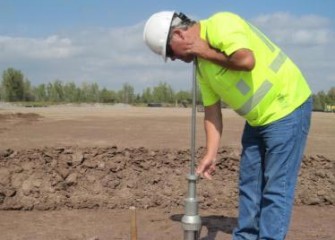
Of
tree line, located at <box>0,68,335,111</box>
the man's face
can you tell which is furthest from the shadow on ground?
tree line, located at <box>0,68,335,111</box>

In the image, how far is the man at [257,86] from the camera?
3211 millimetres

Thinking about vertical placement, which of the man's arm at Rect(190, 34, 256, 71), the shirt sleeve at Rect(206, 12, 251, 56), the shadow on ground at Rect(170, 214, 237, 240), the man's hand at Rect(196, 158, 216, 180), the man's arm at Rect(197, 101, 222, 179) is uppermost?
the shirt sleeve at Rect(206, 12, 251, 56)

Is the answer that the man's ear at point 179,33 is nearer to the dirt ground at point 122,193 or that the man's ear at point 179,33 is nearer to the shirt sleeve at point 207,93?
the shirt sleeve at point 207,93

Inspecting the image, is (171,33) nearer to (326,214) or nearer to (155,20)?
(155,20)

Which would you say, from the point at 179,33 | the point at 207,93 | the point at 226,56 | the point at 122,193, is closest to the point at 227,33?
the point at 226,56

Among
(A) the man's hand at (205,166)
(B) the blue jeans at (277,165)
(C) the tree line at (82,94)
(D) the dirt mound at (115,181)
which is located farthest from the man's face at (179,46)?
(C) the tree line at (82,94)

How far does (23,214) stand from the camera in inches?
258

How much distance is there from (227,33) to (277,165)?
990mm

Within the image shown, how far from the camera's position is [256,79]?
130 inches

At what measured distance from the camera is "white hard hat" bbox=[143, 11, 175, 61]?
3.30 meters

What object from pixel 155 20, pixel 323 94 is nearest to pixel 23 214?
pixel 155 20

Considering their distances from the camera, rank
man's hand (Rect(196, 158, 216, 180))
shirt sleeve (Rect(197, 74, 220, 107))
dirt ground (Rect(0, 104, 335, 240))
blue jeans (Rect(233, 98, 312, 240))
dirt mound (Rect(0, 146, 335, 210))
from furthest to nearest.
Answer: dirt mound (Rect(0, 146, 335, 210)), dirt ground (Rect(0, 104, 335, 240)), man's hand (Rect(196, 158, 216, 180)), shirt sleeve (Rect(197, 74, 220, 107)), blue jeans (Rect(233, 98, 312, 240))

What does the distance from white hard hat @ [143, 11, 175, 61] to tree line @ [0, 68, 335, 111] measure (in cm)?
7746

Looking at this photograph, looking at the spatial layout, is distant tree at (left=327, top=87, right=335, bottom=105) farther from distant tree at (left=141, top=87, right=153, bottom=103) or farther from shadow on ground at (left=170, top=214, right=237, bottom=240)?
shadow on ground at (left=170, top=214, right=237, bottom=240)
